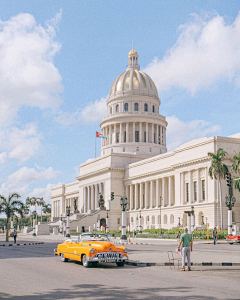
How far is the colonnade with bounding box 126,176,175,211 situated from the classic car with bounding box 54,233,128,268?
57.3 m

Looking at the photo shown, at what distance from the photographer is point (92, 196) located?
103 metres

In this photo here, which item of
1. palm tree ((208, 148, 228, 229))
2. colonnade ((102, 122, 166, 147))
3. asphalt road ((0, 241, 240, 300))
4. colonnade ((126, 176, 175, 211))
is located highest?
colonnade ((102, 122, 166, 147))

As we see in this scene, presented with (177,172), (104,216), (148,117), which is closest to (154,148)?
(148,117)

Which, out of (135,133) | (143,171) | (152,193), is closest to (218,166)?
(152,193)

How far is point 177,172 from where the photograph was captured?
7594 cm

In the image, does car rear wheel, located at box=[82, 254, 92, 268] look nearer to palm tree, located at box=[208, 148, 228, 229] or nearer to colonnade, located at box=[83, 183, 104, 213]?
palm tree, located at box=[208, 148, 228, 229]

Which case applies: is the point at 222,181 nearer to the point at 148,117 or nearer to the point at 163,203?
the point at 163,203

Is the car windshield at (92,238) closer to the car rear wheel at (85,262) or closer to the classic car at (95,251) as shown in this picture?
the classic car at (95,251)

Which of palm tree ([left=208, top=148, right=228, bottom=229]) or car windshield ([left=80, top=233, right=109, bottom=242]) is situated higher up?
palm tree ([left=208, top=148, right=228, bottom=229])

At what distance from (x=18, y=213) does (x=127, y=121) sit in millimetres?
51381

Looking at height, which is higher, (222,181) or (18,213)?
(222,181)

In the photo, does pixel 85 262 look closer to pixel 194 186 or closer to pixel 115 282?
pixel 115 282

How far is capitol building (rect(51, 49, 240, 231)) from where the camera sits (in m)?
68.9

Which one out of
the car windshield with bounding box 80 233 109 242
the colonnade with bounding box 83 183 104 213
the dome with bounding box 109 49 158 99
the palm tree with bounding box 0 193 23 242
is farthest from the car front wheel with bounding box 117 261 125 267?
the dome with bounding box 109 49 158 99
